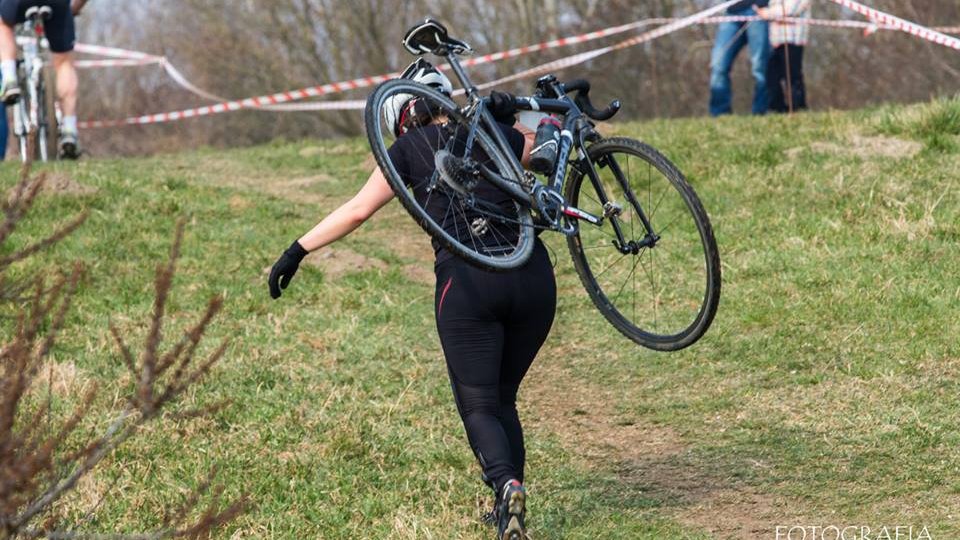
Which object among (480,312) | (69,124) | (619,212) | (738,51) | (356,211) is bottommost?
(69,124)

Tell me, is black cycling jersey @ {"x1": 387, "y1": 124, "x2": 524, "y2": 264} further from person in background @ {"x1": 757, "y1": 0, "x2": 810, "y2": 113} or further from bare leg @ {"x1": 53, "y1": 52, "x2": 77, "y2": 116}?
person in background @ {"x1": 757, "y1": 0, "x2": 810, "y2": 113}

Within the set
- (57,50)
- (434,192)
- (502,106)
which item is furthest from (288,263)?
(57,50)

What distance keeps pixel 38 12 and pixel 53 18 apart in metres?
0.15

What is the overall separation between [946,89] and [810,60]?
3.96m

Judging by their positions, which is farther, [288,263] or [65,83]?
[65,83]

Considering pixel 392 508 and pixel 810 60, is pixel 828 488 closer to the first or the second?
pixel 392 508

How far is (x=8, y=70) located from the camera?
11469 millimetres

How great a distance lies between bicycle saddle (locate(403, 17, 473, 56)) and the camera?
512cm

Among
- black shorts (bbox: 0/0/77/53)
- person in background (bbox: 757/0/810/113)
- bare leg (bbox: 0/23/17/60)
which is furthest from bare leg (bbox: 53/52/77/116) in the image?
person in background (bbox: 757/0/810/113)

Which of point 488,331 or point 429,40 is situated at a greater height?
point 429,40

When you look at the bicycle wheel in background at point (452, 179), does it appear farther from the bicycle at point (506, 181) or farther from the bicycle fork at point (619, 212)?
the bicycle fork at point (619, 212)

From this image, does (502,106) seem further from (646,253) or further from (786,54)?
(786,54)

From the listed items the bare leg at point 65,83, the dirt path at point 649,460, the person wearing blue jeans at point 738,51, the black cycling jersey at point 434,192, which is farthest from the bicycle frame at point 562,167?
the person wearing blue jeans at point 738,51

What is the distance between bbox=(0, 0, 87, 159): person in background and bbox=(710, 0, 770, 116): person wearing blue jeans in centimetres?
585
